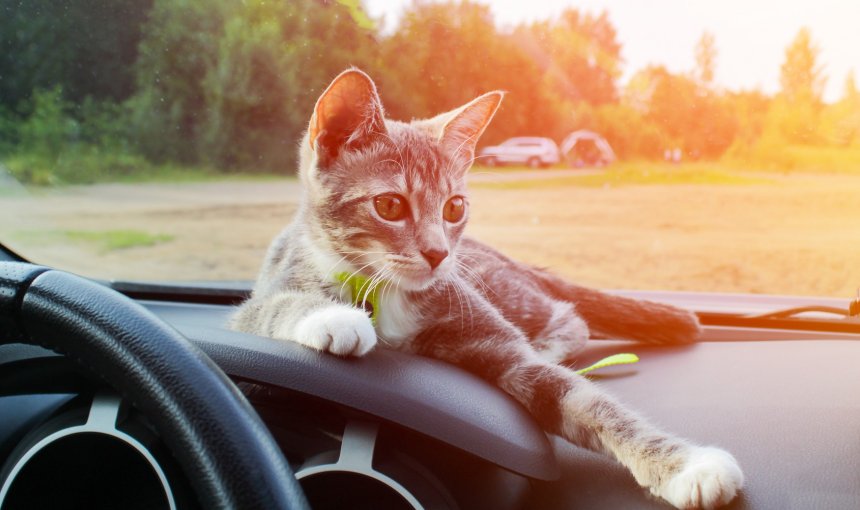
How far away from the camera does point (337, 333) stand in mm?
1383

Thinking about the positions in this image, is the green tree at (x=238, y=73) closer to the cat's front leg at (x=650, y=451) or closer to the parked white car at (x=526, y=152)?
the parked white car at (x=526, y=152)

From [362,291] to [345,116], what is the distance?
429 mm

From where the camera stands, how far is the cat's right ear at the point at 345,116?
1673mm

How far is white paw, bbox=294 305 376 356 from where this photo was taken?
137 cm

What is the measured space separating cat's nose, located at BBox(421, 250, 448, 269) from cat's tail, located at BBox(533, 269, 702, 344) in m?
0.76

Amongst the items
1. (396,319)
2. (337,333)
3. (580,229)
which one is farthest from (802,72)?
(337,333)

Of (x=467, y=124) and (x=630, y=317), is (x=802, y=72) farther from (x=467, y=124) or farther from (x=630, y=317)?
(x=467, y=124)

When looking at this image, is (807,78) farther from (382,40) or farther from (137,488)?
(137,488)

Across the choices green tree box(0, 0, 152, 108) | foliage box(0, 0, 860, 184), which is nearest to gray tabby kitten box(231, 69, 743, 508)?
foliage box(0, 0, 860, 184)

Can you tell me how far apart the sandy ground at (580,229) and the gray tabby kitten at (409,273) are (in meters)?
0.46

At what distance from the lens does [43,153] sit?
2.44 meters

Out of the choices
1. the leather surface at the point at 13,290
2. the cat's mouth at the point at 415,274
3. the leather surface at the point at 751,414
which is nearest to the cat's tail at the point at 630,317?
the leather surface at the point at 751,414

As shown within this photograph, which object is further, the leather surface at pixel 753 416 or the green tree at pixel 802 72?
the green tree at pixel 802 72

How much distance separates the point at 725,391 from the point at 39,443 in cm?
150
